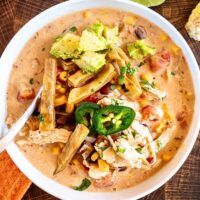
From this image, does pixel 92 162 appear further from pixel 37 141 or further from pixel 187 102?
pixel 187 102

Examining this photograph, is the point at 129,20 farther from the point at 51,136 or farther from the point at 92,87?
the point at 51,136

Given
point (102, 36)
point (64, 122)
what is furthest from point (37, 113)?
point (102, 36)

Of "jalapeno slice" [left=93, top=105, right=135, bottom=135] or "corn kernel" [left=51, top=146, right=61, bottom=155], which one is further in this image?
"corn kernel" [left=51, top=146, right=61, bottom=155]

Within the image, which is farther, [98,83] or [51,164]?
[51,164]

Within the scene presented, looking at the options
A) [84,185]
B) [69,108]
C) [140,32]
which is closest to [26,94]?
[69,108]

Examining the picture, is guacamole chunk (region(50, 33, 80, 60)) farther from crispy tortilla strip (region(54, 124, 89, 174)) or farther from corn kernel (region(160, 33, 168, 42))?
corn kernel (region(160, 33, 168, 42))

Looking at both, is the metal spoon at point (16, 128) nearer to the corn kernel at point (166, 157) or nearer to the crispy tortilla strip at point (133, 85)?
the crispy tortilla strip at point (133, 85)

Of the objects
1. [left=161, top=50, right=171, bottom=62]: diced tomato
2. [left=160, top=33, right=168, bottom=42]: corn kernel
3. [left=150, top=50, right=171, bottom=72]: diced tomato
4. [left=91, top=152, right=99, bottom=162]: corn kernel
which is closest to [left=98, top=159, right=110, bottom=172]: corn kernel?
[left=91, top=152, right=99, bottom=162]: corn kernel
